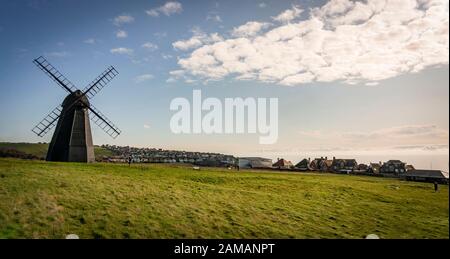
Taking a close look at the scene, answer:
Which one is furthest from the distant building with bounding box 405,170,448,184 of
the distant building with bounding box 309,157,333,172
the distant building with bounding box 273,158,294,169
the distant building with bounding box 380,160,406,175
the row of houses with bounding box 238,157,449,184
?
the distant building with bounding box 273,158,294,169

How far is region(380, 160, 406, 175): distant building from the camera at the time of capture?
96.2 metres

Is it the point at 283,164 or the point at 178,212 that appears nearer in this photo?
the point at 178,212

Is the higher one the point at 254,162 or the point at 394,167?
the point at 254,162

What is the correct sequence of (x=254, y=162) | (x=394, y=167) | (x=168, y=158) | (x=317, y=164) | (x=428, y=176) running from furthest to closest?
(x=168, y=158), (x=317, y=164), (x=254, y=162), (x=394, y=167), (x=428, y=176)

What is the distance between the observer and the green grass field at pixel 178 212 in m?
14.0

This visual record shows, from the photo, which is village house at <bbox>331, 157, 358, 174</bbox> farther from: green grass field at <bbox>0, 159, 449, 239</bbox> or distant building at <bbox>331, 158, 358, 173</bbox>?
green grass field at <bbox>0, 159, 449, 239</bbox>

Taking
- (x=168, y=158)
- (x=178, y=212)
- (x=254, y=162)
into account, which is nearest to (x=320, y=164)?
(x=254, y=162)

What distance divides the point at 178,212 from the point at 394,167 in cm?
9834

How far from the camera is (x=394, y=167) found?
9700 centimetres

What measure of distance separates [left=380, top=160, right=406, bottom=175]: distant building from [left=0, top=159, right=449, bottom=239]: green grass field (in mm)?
79000

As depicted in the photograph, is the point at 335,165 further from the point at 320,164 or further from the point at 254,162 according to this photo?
the point at 254,162

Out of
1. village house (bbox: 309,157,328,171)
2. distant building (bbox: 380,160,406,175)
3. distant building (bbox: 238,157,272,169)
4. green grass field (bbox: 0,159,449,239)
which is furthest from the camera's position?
village house (bbox: 309,157,328,171)
